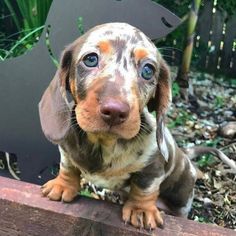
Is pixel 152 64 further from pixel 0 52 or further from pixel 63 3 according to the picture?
pixel 0 52

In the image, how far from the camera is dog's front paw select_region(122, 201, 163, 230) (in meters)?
2.18

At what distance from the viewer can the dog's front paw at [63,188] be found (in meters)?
2.31

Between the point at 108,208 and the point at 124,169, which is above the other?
the point at 124,169

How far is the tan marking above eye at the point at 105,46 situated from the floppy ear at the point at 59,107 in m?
0.18

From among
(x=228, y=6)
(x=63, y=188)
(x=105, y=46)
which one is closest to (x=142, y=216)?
(x=63, y=188)

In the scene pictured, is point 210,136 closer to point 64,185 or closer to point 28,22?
point 28,22

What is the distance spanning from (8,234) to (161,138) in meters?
0.76

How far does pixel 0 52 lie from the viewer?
3.90m

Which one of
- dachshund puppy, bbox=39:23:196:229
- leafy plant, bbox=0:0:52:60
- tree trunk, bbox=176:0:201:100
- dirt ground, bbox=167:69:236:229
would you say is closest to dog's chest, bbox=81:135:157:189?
dachshund puppy, bbox=39:23:196:229

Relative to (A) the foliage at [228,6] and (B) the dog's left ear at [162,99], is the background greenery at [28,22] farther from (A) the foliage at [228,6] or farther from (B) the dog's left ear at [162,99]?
(B) the dog's left ear at [162,99]

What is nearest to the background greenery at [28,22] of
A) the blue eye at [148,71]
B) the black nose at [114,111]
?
the blue eye at [148,71]

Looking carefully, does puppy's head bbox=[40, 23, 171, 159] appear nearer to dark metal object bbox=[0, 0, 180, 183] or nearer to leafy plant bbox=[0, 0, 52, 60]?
dark metal object bbox=[0, 0, 180, 183]

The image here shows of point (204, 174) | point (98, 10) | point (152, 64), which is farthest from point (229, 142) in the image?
point (152, 64)

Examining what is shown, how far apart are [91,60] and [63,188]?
1.92 ft
